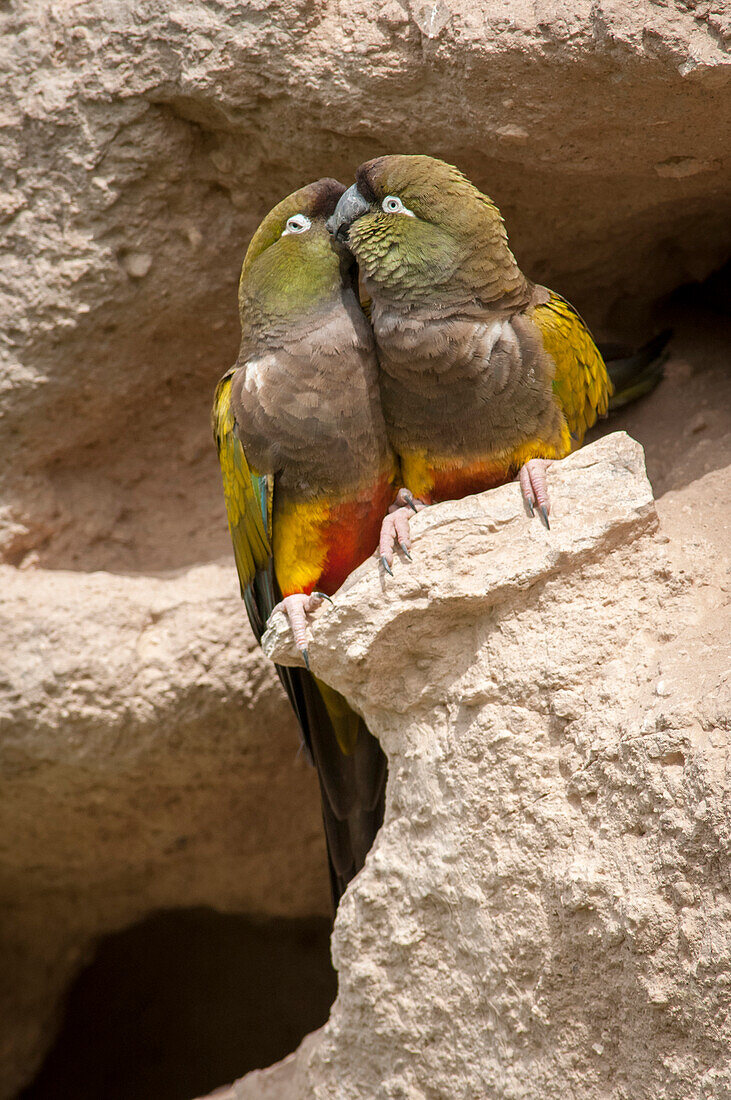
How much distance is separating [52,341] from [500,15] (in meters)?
1.65

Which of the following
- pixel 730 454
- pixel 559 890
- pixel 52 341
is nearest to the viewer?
pixel 559 890

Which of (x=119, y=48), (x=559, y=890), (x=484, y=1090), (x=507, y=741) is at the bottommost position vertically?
(x=484, y=1090)

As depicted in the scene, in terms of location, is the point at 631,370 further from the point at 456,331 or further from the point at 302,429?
the point at 302,429

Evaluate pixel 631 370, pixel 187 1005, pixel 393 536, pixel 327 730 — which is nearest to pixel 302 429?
pixel 393 536

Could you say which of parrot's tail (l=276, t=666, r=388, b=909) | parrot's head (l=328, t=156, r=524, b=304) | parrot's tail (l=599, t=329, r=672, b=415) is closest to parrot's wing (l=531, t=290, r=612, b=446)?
parrot's head (l=328, t=156, r=524, b=304)

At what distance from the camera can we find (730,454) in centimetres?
268

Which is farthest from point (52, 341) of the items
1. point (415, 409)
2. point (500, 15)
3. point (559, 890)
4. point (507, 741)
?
point (559, 890)

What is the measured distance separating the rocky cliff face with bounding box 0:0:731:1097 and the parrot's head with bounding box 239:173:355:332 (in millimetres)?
321

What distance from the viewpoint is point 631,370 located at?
127 inches

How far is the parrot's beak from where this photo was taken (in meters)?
2.50

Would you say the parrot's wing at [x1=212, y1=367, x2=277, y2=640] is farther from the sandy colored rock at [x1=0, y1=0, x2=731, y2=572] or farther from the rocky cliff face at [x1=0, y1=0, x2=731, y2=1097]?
the sandy colored rock at [x1=0, y1=0, x2=731, y2=572]

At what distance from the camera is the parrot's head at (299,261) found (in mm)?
2592

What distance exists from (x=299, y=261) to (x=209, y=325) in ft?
2.64

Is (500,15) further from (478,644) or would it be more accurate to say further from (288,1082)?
(288,1082)
